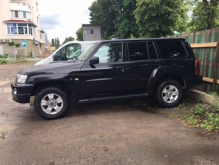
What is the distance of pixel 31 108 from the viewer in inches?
277

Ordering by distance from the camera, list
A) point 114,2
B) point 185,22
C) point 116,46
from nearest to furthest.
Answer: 1. point 116,46
2. point 185,22
3. point 114,2

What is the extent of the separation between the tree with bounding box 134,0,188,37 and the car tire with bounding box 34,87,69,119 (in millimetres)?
11535

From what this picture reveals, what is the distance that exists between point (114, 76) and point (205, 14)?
11411 mm

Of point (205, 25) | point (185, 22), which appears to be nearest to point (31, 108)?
point (205, 25)

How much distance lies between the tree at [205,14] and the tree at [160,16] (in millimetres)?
1226

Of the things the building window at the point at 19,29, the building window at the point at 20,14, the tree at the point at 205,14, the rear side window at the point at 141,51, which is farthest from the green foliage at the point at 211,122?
the building window at the point at 20,14

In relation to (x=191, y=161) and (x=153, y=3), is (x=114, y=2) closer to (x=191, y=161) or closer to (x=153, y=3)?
(x=153, y=3)

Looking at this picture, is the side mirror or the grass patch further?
the side mirror

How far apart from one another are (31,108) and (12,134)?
2206 mm

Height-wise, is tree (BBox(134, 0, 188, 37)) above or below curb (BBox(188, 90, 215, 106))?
above

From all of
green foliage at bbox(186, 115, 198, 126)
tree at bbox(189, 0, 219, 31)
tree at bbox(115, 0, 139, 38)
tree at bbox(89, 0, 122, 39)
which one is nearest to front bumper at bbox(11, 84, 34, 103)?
green foliage at bbox(186, 115, 198, 126)

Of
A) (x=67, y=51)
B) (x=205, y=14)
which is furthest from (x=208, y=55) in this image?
(x=205, y=14)

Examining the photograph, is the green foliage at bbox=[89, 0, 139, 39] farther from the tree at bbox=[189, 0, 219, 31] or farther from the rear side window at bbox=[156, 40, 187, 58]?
the rear side window at bbox=[156, 40, 187, 58]

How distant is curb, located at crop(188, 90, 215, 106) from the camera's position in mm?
6238
